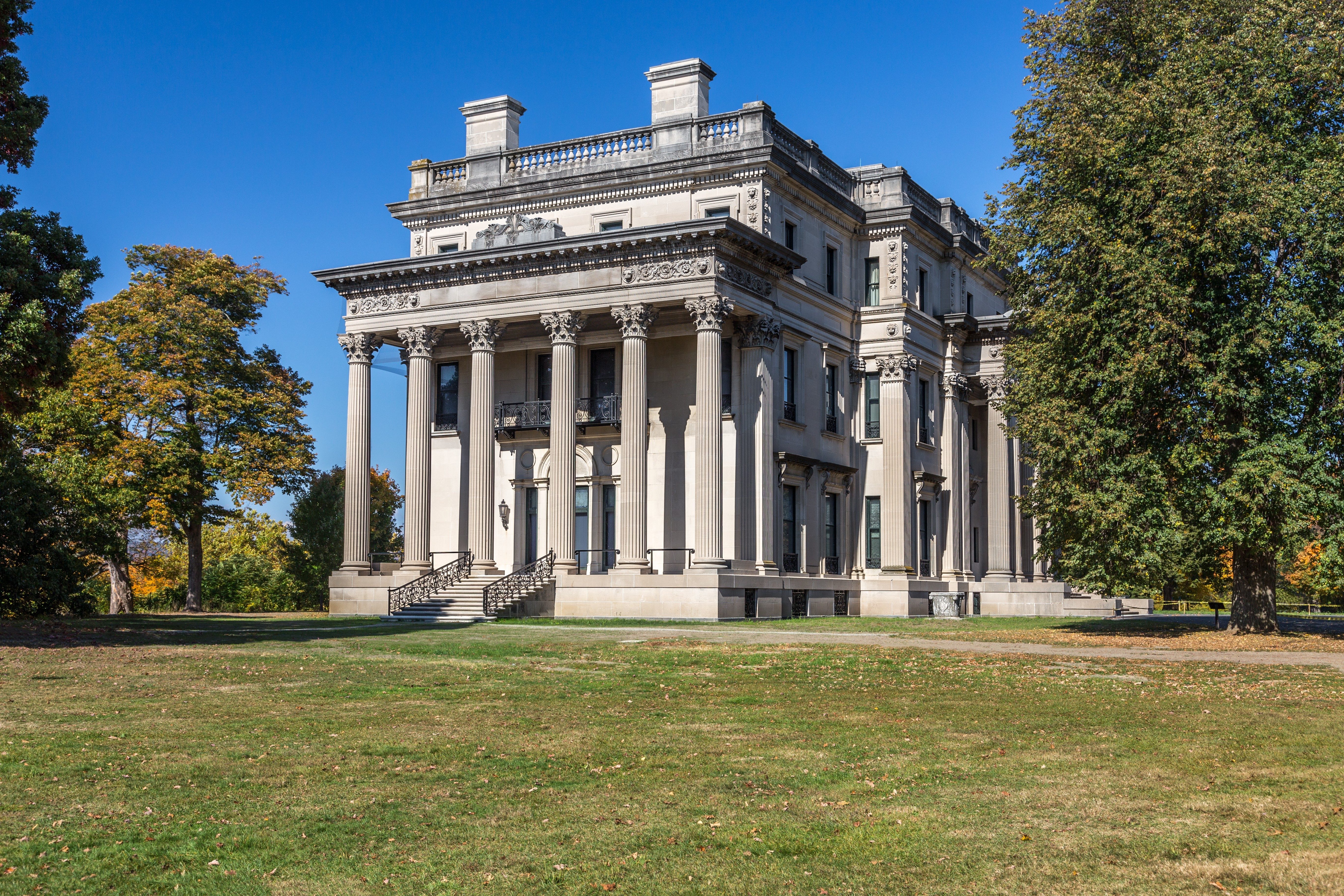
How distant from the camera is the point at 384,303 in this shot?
44.5 meters

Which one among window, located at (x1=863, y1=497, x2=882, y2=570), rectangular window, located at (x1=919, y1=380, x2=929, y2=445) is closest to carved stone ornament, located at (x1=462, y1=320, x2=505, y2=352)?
window, located at (x1=863, y1=497, x2=882, y2=570)

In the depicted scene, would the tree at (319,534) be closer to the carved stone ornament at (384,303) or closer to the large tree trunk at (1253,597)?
the carved stone ornament at (384,303)

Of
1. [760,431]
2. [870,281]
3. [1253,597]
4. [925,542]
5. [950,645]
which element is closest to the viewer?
[950,645]

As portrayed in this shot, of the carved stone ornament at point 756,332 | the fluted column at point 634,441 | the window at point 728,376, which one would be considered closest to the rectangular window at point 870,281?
the carved stone ornament at point 756,332

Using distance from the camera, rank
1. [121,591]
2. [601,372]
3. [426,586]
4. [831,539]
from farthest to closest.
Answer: [121,591] < [831,539] < [601,372] < [426,586]

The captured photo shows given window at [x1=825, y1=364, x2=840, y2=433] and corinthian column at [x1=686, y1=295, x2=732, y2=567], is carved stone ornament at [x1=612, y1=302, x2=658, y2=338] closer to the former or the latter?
corinthian column at [x1=686, y1=295, x2=732, y2=567]

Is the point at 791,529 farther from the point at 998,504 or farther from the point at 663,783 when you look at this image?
the point at 663,783

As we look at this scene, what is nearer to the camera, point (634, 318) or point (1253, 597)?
point (1253, 597)

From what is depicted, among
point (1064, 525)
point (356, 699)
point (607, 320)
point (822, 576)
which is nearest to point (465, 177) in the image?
point (607, 320)

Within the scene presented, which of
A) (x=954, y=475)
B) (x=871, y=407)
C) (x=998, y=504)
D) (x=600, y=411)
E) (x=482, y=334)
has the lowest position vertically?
(x=998, y=504)

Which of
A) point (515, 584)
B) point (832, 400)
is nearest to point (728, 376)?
point (832, 400)

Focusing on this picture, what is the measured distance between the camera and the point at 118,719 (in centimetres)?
1317

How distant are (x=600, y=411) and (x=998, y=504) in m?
20.2

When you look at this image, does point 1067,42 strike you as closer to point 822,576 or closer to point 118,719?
point 822,576
